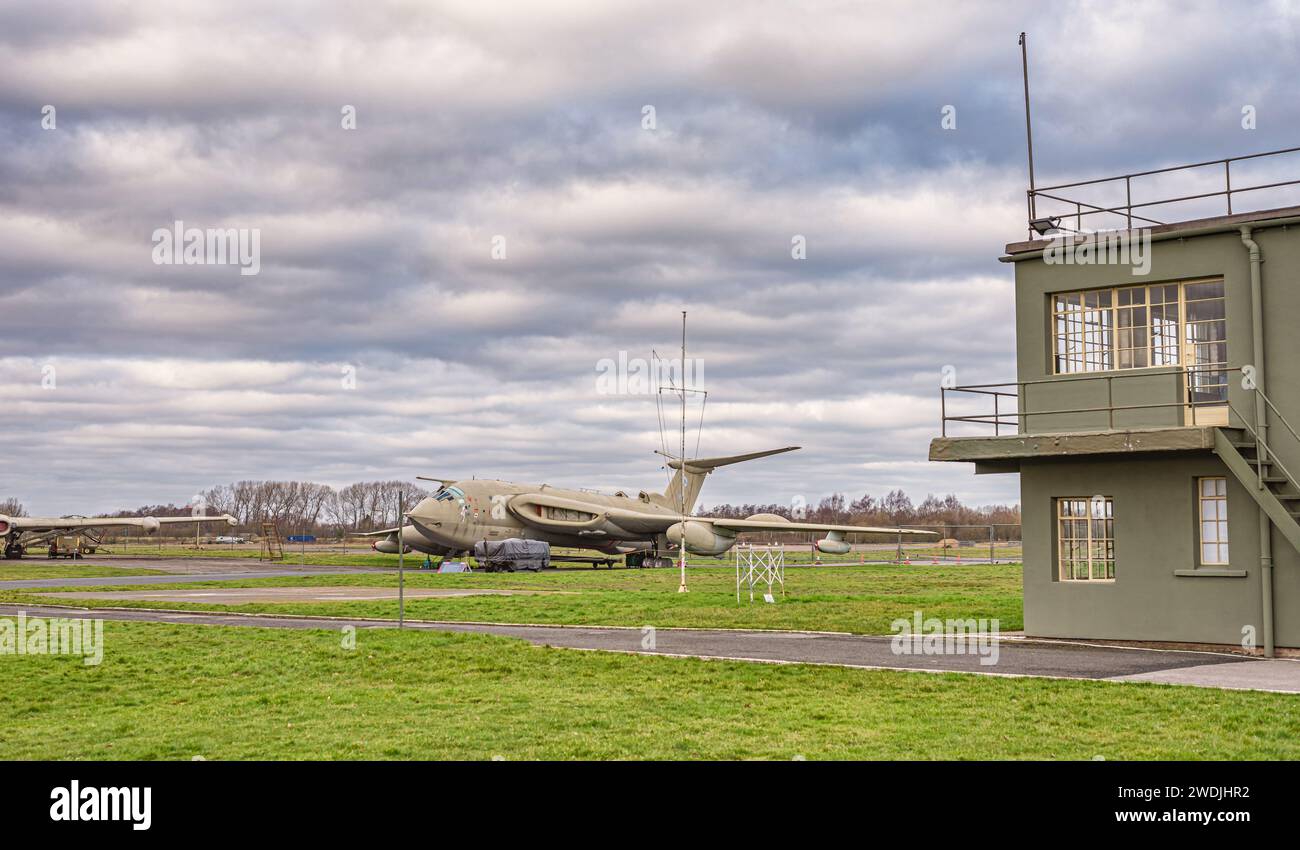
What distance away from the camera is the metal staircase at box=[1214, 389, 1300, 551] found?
59.4 feet

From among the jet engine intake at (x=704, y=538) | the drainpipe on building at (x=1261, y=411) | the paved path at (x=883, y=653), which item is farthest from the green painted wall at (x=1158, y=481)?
the jet engine intake at (x=704, y=538)

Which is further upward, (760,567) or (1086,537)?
(1086,537)

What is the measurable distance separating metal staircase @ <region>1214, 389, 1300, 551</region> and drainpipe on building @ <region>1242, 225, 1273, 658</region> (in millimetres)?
93

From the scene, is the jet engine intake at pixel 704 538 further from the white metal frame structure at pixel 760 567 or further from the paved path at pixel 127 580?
the paved path at pixel 127 580

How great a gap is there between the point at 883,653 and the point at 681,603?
38.9 ft

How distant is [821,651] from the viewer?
59.4ft

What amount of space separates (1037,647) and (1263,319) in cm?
635

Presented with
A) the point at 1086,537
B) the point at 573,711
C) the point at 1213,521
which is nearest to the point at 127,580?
the point at 1086,537

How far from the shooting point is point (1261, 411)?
19.0 m

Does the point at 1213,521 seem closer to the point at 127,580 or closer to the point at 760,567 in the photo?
the point at 760,567

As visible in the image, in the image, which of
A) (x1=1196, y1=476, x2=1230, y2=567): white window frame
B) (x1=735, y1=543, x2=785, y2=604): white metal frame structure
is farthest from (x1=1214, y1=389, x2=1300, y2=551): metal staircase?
(x1=735, y1=543, x2=785, y2=604): white metal frame structure

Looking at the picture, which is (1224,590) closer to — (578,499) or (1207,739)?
(1207,739)

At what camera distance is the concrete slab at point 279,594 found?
101 ft
